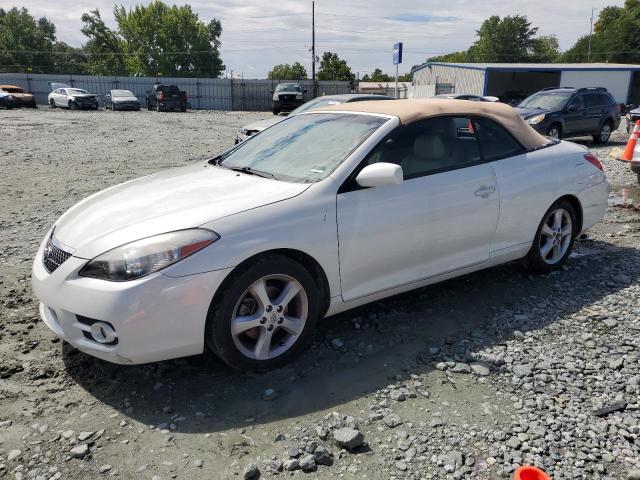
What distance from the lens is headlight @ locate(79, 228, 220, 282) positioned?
2982mm

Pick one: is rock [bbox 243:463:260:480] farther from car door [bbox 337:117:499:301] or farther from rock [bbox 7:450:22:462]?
car door [bbox 337:117:499:301]

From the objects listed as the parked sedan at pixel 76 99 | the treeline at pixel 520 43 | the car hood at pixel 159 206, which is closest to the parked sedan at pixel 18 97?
the parked sedan at pixel 76 99

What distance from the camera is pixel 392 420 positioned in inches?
116

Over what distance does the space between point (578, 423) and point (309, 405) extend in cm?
144

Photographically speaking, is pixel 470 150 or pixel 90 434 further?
pixel 470 150

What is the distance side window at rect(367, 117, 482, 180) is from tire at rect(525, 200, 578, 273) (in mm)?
1031

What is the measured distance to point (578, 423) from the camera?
2.92 metres

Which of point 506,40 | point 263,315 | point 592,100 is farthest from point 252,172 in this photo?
point 506,40

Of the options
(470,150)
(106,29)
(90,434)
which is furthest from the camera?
(106,29)

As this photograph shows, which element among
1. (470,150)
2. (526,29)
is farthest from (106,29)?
(470,150)

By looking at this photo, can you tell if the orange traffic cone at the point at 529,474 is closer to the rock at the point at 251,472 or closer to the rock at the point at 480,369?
the rock at the point at 480,369

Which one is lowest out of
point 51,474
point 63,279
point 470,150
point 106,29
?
point 51,474

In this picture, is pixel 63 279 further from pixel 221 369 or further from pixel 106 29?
pixel 106 29

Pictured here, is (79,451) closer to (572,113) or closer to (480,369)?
(480,369)
